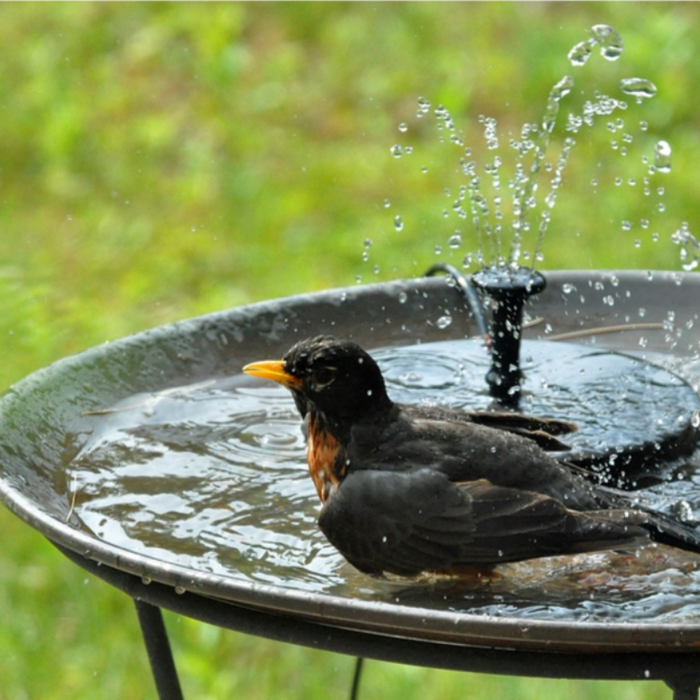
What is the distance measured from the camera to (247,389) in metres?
3.31

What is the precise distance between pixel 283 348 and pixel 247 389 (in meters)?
0.19

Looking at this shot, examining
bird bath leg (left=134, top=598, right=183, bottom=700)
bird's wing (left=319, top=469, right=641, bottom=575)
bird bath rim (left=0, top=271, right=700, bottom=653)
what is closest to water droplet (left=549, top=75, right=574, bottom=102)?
bird bath rim (left=0, top=271, right=700, bottom=653)

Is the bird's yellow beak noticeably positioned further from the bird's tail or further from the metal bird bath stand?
the bird's tail

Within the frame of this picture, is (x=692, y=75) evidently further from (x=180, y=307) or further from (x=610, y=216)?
(x=180, y=307)

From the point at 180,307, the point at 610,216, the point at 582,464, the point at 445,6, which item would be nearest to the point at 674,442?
the point at 582,464

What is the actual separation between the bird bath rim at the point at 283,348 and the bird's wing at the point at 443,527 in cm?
27

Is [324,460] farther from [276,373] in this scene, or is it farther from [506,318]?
[506,318]

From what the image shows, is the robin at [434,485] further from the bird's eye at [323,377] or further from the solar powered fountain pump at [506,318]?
the solar powered fountain pump at [506,318]

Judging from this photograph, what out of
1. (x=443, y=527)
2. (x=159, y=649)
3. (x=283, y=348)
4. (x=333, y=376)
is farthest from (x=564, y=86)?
(x=159, y=649)

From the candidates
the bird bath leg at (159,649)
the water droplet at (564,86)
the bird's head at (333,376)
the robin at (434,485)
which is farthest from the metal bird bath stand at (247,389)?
the water droplet at (564,86)

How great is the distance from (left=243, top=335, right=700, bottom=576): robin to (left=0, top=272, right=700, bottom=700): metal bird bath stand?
12cm

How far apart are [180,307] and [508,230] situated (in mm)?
1837

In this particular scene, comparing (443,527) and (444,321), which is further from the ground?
(444,321)

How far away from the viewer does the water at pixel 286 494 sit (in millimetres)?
2268
